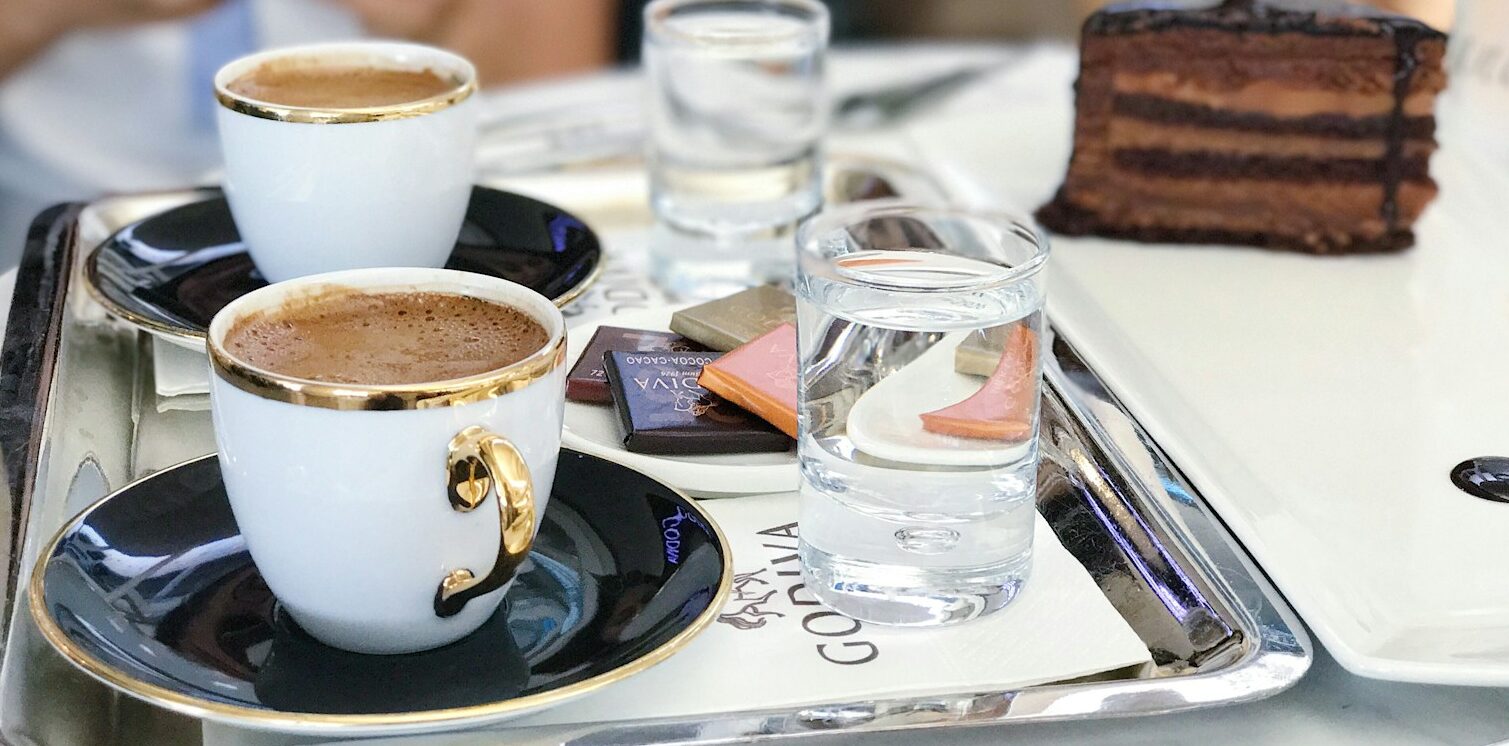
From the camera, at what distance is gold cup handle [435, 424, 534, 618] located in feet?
1.72

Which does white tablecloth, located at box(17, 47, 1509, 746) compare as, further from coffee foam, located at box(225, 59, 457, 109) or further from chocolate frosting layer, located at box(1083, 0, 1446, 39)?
chocolate frosting layer, located at box(1083, 0, 1446, 39)

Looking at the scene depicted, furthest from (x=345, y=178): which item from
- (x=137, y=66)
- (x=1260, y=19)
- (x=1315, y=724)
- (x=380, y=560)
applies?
(x=137, y=66)

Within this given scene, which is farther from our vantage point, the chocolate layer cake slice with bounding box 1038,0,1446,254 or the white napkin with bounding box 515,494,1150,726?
the chocolate layer cake slice with bounding box 1038,0,1446,254

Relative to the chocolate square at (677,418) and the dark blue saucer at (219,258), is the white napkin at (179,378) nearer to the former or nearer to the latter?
the dark blue saucer at (219,258)

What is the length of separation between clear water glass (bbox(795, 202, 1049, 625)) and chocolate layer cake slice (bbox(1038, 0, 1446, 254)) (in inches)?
20.0

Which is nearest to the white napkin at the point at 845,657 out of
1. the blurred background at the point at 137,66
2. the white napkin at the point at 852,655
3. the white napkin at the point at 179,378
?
the white napkin at the point at 852,655

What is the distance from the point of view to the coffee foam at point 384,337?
1.80ft

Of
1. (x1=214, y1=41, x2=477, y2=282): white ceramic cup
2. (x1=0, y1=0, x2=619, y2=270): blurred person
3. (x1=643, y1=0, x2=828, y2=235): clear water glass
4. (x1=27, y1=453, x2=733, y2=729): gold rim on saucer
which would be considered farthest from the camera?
(x1=0, y1=0, x2=619, y2=270): blurred person

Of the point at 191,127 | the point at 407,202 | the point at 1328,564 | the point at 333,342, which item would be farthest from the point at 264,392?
the point at 191,127

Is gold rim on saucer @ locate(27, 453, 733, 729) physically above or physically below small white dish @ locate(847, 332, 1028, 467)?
below

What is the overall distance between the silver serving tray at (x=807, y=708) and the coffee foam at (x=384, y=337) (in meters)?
0.13

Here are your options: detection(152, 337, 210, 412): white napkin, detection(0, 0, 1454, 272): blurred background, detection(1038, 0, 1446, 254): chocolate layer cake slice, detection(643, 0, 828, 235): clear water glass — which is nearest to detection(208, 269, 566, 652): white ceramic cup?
detection(152, 337, 210, 412): white napkin

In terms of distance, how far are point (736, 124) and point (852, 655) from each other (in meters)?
0.59

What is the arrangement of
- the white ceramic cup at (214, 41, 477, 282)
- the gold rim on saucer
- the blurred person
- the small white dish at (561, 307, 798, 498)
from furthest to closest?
the blurred person → the white ceramic cup at (214, 41, 477, 282) → the small white dish at (561, 307, 798, 498) → the gold rim on saucer
